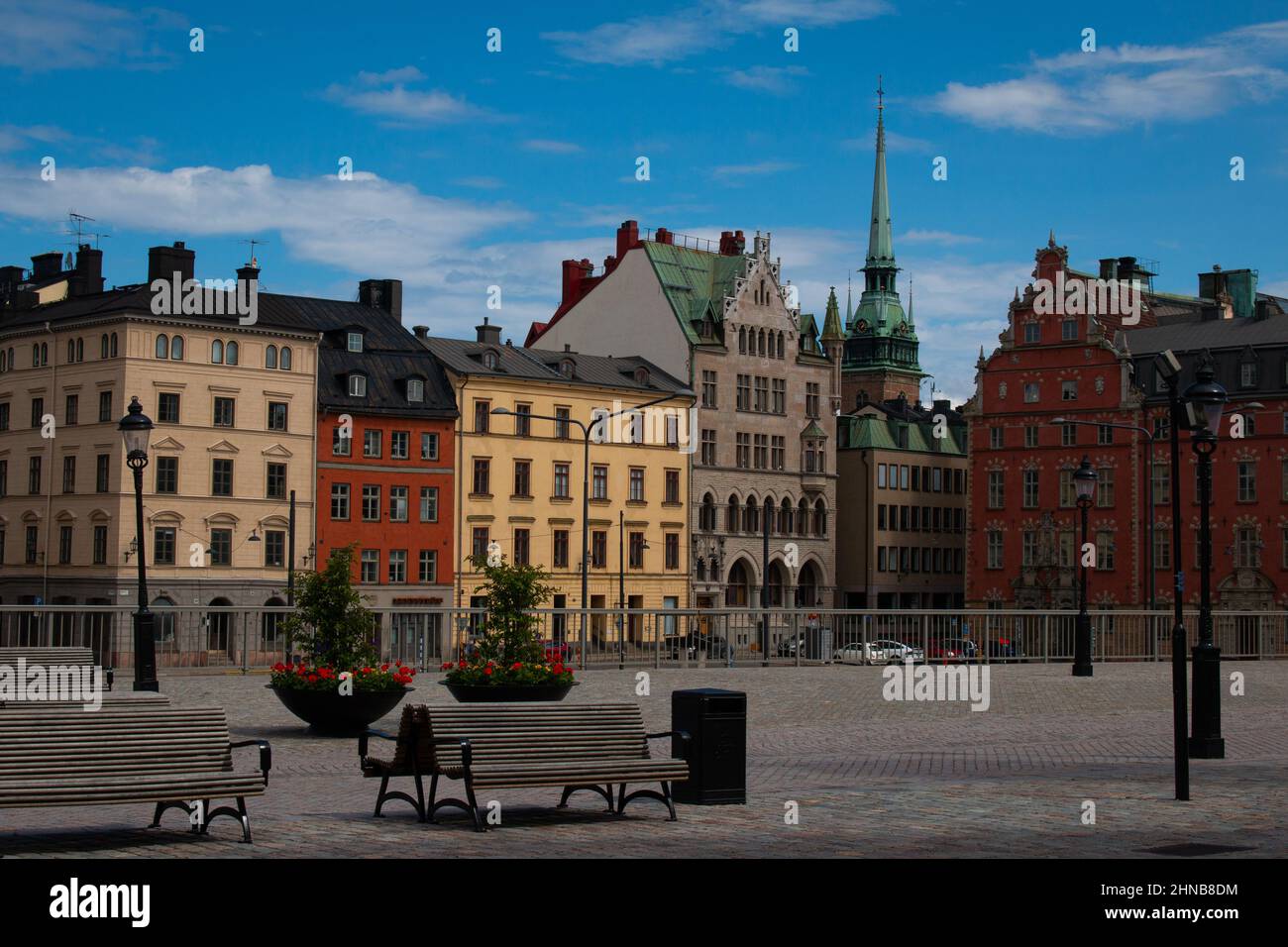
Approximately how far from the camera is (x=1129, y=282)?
94688mm

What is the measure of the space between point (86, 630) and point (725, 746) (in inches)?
677

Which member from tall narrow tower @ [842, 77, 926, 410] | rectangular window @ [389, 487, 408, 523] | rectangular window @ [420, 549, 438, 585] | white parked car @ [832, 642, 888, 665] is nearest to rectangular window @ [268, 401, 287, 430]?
rectangular window @ [389, 487, 408, 523]

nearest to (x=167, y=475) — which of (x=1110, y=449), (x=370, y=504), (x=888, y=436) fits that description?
(x=370, y=504)

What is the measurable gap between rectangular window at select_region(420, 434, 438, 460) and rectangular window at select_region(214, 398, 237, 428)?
7907mm

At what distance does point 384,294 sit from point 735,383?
17.2 metres

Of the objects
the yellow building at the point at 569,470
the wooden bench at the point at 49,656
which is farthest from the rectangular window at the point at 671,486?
the wooden bench at the point at 49,656

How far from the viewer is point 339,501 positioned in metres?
75.2

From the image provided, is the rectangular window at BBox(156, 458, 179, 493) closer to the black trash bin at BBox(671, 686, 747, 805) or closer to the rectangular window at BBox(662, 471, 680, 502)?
the rectangular window at BBox(662, 471, 680, 502)

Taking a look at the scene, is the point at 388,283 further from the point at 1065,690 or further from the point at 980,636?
the point at 1065,690

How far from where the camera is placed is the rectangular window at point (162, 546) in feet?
230

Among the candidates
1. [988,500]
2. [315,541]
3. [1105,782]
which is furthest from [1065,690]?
[988,500]

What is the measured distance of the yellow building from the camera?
78625mm

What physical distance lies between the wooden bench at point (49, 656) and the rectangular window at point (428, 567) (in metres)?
53.6

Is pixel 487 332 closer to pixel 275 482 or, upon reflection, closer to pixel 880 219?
pixel 275 482
